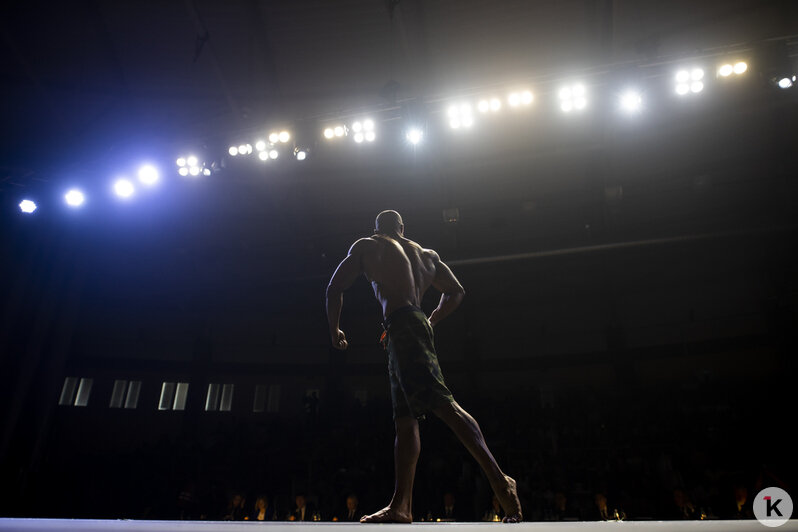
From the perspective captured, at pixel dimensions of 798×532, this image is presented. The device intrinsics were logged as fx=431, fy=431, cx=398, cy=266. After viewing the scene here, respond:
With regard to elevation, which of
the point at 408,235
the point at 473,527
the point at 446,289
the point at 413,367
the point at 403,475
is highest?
the point at 408,235

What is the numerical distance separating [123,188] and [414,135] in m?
4.82

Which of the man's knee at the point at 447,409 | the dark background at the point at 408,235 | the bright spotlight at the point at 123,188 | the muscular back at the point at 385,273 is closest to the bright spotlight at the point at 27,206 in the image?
the dark background at the point at 408,235

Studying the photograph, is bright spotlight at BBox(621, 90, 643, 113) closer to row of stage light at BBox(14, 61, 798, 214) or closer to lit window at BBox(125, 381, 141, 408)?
row of stage light at BBox(14, 61, 798, 214)

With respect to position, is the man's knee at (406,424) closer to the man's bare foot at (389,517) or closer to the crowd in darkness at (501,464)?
the man's bare foot at (389,517)

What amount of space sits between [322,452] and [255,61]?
7964mm

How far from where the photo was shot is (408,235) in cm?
1109

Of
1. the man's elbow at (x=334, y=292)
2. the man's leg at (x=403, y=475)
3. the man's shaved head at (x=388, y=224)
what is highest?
the man's shaved head at (x=388, y=224)

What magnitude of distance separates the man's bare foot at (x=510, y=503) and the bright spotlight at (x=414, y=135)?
5118 mm

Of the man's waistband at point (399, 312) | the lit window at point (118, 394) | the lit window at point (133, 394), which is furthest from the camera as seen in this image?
the lit window at point (133, 394)

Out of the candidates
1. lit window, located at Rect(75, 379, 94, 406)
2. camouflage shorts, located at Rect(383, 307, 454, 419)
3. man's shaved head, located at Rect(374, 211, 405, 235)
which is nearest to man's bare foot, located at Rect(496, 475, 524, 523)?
camouflage shorts, located at Rect(383, 307, 454, 419)

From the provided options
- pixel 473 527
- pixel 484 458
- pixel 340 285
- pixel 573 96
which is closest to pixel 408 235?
pixel 573 96

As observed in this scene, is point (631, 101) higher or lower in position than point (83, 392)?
higher

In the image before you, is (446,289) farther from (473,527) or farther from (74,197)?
(74,197)

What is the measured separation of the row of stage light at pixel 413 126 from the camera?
5.37 metres
